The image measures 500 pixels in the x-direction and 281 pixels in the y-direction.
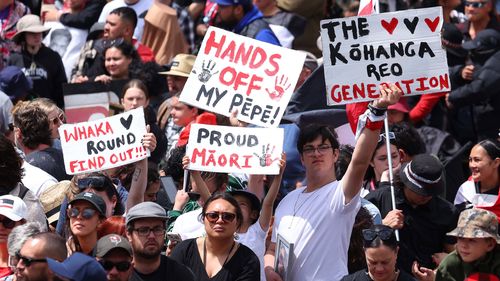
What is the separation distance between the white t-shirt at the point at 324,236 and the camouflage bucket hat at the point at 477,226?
708 mm

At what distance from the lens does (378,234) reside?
9953mm

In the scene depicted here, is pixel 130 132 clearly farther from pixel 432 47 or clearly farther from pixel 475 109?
pixel 475 109

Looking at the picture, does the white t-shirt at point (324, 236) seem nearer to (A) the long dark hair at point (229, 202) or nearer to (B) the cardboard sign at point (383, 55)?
(A) the long dark hair at point (229, 202)

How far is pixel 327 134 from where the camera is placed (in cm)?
1064

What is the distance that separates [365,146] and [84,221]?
1.95 m

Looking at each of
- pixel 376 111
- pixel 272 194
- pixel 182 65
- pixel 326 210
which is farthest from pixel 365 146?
pixel 182 65

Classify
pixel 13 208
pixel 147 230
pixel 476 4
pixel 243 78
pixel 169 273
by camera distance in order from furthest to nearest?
pixel 476 4 < pixel 243 78 < pixel 13 208 < pixel 147 230 < pixel 169 273

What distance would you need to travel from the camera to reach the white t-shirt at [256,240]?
10.5 metres

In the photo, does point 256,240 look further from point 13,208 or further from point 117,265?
point 13,208

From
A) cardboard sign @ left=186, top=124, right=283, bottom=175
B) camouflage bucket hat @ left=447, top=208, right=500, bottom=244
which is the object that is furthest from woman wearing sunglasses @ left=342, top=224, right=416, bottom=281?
cardboard sign @ left=186, top=124, right=283, bottom=175

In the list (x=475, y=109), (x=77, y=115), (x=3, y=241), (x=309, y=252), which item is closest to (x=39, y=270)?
(x=3, y=241)

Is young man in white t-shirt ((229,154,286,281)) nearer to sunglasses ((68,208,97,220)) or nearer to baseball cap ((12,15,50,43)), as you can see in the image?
sunglasses ((68,208,97,220))

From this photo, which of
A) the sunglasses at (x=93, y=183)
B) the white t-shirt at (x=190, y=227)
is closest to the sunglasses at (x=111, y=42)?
the sunglasses at (x=93, y=183)

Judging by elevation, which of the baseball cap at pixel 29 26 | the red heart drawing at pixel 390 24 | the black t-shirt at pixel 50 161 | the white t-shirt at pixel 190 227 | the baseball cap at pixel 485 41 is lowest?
the white t-shirt at pixel 190 227
